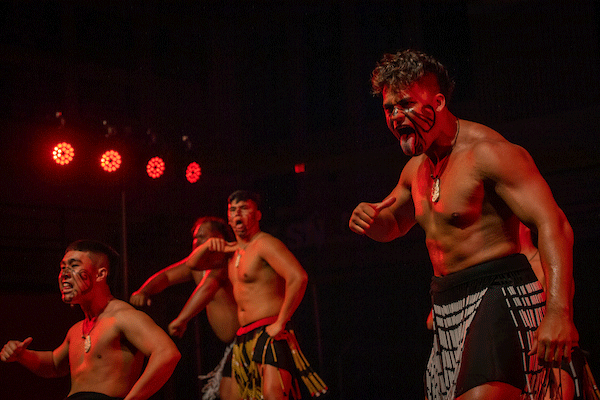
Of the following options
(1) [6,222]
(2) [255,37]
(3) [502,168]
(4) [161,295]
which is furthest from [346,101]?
(3) [502,168]

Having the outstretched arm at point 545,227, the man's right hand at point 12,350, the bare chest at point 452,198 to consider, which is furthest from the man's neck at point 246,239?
the outstretched arm at point 545,227

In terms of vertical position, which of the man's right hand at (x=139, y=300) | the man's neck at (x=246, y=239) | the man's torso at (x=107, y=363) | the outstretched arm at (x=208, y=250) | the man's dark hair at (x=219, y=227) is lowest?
the man's torso at (x=107, y=363)

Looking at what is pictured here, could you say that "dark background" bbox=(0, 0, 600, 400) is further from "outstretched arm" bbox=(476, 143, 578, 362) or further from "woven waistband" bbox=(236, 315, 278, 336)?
"outstretched arm" bbox=(476, 143, 578, 362)

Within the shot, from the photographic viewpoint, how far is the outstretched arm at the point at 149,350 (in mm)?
3492

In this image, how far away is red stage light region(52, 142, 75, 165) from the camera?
267 inches

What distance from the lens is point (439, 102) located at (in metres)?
2.63

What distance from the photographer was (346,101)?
987 cm

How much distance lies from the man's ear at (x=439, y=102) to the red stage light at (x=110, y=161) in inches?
193

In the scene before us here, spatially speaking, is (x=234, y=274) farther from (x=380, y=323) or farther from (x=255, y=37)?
(x=255, y=37)

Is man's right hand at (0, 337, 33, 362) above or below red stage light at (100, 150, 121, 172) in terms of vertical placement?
below

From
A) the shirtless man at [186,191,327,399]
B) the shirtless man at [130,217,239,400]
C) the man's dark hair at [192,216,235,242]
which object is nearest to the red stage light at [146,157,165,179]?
the man's dark hair at [192,216,235,242]

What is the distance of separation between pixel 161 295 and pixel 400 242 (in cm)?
333

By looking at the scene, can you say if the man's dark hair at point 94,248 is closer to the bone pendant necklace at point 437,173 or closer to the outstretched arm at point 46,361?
the outstretched arm at point 46,361

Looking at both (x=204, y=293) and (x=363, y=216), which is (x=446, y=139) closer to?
(x=363, y=216)
